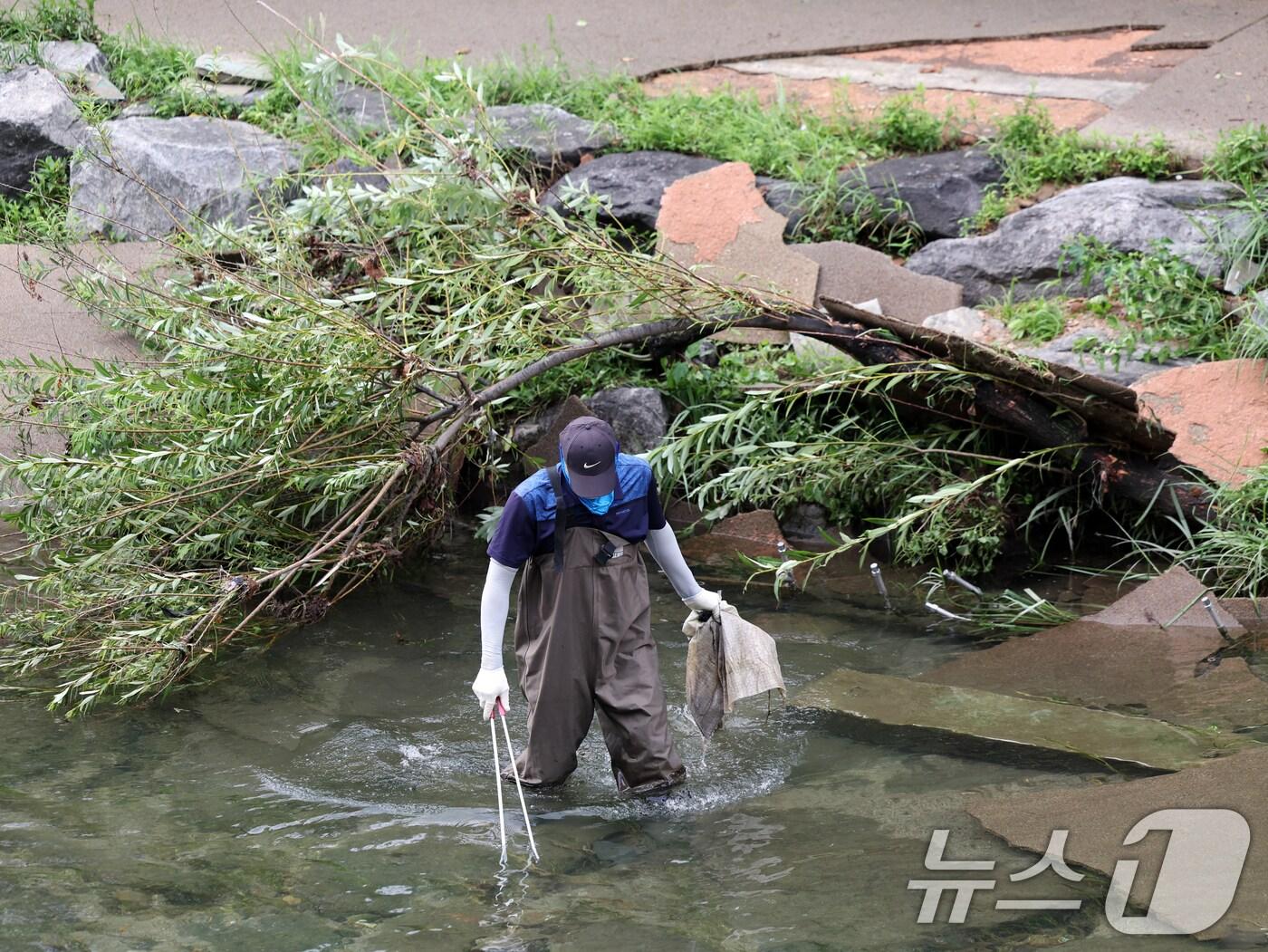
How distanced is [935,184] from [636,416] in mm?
2698

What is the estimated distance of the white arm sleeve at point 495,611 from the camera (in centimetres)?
440

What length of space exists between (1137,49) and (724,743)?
718 centimetres

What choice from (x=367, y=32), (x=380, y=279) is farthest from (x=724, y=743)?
(x=367, y=32)

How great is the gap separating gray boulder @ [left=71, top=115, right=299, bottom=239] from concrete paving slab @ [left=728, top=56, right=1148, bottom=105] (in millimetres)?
3772

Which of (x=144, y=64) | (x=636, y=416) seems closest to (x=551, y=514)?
(x=636, y=416)

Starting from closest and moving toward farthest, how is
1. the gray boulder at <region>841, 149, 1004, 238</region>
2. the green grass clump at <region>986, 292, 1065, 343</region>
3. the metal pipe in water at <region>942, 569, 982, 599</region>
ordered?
the metal pipe in water at <region>942, 569, 982, 599</region> → the green grass clump at <region>986, 292, 1065, 343</region> → the gray boulder at <region>841, 149, 1004, 238</region>

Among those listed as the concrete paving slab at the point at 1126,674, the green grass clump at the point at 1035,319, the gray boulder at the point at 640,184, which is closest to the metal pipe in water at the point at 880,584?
the concrete paving slab at the point at 1126,674

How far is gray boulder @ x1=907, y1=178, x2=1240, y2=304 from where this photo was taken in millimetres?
7613

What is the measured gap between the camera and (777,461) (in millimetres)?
6617

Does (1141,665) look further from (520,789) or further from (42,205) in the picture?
(42,205)

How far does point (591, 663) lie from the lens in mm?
4594

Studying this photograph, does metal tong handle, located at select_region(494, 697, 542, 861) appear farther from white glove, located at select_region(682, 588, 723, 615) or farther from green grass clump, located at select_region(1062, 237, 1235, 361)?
green grass clump, located at select_region(1062, 237, 1235, 361)

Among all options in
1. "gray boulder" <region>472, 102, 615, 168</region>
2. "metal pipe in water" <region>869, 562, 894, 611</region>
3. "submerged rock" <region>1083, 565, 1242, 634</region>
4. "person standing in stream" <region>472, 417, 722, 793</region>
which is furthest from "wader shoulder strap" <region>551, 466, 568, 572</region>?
"gray boulder" <region>472, 102, 615, 168</region>

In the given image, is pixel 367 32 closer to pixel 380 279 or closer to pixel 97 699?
pixel 380 279
